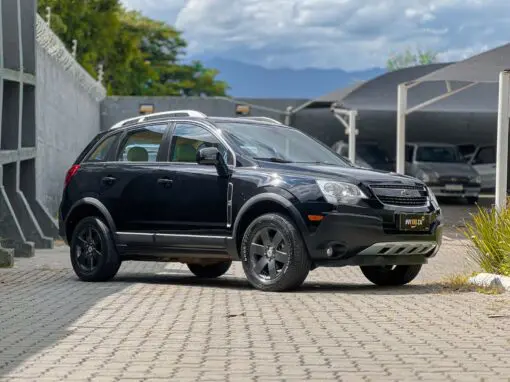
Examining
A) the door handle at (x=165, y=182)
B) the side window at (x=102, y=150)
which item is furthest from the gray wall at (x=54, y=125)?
the door handle at (x=165, y=182)

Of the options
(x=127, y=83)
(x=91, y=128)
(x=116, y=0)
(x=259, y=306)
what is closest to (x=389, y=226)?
(x=259, y=306)

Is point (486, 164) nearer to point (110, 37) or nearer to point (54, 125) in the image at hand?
point (54, 125)

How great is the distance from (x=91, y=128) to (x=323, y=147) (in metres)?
26.6

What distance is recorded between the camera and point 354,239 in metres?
13.2

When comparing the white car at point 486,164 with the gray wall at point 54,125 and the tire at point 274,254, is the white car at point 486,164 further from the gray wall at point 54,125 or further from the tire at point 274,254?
the tire at point 274,254

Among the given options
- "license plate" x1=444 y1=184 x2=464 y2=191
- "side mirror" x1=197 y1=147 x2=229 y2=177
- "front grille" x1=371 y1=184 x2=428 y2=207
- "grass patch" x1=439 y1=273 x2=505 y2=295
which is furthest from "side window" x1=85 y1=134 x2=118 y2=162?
"license plate" x1=444 y1=184 x2=464 y2=191

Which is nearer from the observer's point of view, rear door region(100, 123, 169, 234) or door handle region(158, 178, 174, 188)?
door handle region(158, 178, 174, 188)

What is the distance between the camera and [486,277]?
14227 millimetres

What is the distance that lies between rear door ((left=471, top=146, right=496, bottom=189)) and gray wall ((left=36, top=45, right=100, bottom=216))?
50.1 ft

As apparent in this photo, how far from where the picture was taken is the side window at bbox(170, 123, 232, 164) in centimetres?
1458

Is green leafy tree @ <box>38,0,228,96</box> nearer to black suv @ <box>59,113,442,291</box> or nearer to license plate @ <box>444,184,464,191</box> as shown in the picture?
license plate @ <box>444,184,464,191</box>

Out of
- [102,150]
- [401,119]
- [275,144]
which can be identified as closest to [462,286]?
[275,144]

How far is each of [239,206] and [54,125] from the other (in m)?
15.8

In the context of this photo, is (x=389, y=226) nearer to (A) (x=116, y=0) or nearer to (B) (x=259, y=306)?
(B) (x=259, y=306)
